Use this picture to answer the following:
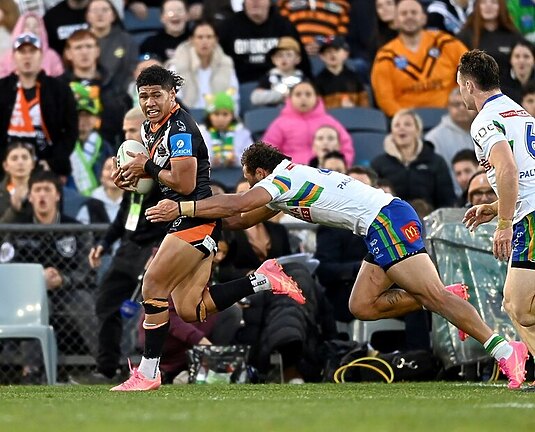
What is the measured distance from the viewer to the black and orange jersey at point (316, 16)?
57.9 feet

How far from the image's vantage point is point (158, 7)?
18656 mm

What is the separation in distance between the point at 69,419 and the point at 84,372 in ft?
20.5

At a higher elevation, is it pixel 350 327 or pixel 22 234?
pixel 22 234

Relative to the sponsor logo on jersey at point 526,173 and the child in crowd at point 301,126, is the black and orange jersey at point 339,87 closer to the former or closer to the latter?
the child in crowd at point 301,126

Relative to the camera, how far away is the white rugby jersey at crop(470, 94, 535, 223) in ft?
30.7

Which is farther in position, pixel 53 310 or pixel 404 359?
pixel 53 310

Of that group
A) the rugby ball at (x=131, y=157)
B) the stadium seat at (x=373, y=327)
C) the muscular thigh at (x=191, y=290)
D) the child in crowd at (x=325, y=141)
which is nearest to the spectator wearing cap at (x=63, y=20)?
the child in crowd at (x=325, y=141)

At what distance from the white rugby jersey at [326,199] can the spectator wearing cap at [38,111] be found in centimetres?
511

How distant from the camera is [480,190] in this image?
13016mm

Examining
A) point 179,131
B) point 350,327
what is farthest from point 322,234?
point 179,131

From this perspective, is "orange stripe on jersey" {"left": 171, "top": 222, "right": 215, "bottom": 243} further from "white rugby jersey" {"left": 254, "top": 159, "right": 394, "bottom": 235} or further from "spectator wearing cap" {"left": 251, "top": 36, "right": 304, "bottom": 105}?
"spectator wearing cap" {"left": 251, "top": 36, "right": 304, "bottom": 105}

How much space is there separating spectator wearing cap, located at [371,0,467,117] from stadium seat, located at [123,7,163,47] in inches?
130

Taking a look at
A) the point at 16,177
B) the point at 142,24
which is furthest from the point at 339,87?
the point at 16,177

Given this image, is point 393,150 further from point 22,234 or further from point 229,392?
point 229,392
